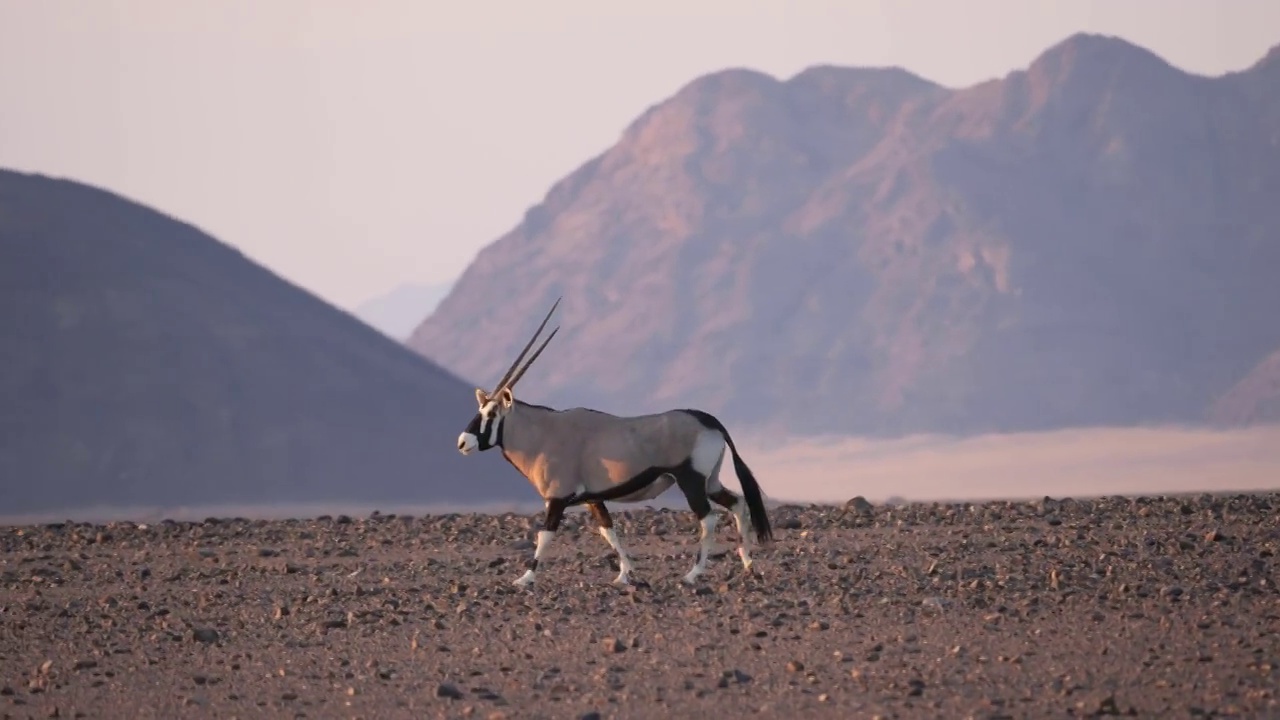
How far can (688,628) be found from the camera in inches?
637

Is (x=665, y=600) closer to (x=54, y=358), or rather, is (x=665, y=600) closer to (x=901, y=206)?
(x=54, y=358)

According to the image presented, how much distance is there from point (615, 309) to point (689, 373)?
58.4 ft

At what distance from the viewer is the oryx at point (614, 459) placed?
747 inches

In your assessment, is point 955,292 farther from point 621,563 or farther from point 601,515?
point 621,563

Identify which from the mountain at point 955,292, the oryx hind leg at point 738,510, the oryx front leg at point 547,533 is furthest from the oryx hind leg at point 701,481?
the mountain at point 955,292

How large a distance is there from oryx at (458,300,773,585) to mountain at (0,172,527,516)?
71249 mm

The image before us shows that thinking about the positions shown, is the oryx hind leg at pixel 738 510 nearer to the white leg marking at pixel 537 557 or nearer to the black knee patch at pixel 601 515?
the black knee patch at pixel 601 515

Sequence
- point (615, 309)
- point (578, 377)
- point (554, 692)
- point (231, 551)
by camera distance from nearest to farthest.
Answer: point (554, 692) < point (231, 551) < point (578, 377) < point (615, 309)

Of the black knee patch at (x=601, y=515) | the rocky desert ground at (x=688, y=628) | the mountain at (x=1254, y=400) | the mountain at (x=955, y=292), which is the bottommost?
the rocky desert ground at (x=688, y=628)

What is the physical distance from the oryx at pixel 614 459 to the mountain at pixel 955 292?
138 meters

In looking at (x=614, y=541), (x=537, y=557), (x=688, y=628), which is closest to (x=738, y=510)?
(x=614, y=541)

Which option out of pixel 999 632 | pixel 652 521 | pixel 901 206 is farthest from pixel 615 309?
pixel 999 632

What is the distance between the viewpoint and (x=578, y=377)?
566 ft

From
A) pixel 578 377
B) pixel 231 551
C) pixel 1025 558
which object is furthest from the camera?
pixel 578 377
